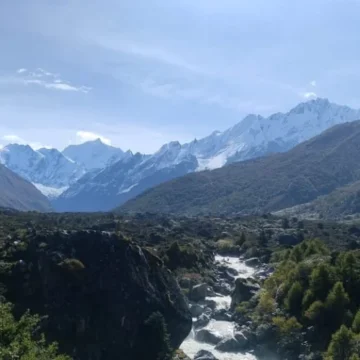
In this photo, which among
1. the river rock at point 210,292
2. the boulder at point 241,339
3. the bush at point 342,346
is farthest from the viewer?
the river rock at point 210,292

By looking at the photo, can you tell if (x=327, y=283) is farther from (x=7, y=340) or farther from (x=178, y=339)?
(x=7, y=340)

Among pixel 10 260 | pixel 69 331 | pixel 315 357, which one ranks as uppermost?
pixel 10 260

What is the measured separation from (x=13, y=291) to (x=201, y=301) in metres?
35.6

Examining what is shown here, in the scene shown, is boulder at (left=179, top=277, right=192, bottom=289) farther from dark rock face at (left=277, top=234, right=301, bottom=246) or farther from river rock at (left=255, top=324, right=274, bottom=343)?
dark rock face at (left=277, top=234, right=301, bottom=246)

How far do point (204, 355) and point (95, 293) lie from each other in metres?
14.8

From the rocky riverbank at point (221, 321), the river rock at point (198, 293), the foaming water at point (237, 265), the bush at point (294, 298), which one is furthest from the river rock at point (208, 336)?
the foaming water at point (237, 265)

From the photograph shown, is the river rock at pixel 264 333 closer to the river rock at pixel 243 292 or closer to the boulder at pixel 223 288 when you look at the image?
the river rock at pixel 243 292

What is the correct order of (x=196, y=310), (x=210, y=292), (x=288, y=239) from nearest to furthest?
1. (x=196, y=310)
2. (x=210, y=292)
3. (x=288, y=239)

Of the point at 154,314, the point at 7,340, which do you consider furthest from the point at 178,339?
the point at 7,340

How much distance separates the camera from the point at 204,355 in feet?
189

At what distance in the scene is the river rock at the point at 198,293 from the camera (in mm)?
79875

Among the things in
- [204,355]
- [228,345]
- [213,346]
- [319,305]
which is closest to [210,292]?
[213,346]

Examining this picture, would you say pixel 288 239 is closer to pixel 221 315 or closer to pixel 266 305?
pixel 221 315

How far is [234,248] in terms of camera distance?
13100 centimetres
